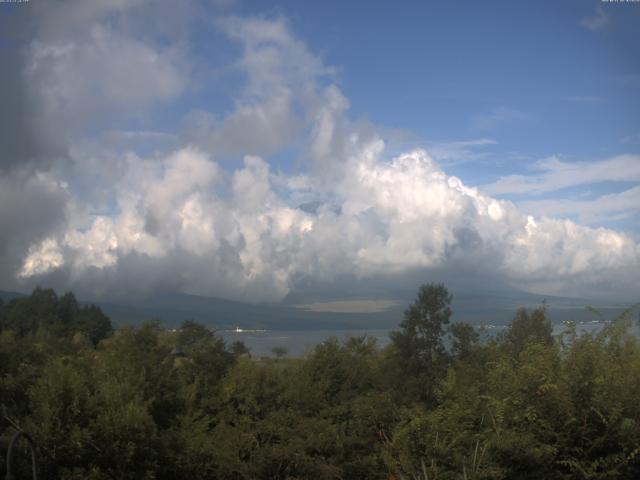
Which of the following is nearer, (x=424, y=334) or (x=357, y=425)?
(x=357, y=425)

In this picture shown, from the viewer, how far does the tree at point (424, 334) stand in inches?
1645

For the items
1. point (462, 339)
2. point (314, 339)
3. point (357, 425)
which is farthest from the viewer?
point (462, 339)

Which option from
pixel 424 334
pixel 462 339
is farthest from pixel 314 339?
pixel 462 339

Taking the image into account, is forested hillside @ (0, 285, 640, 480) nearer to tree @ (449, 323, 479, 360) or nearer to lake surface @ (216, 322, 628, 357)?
lake surface @ (216, 322, 628, 357)

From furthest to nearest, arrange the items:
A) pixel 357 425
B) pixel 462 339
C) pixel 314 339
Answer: pixel 462 339, pixel 314 339, pixel 357 425

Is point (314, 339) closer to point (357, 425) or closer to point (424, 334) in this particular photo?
point (424, 334)

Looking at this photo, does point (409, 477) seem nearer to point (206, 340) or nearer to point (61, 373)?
point (61, 373)

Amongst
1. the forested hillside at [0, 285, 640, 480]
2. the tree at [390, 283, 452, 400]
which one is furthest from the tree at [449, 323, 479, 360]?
the forested hillside at [0, 285, 640, 480]

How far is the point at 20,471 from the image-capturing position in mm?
11805

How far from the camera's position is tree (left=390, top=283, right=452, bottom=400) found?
41.8m

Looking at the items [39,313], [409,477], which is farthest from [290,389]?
[39,313]

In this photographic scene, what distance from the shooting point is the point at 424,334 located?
44000mm

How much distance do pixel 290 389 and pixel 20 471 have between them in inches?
482

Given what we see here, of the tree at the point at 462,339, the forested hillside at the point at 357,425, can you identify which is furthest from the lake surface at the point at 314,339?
the tree at the point at 462,339
